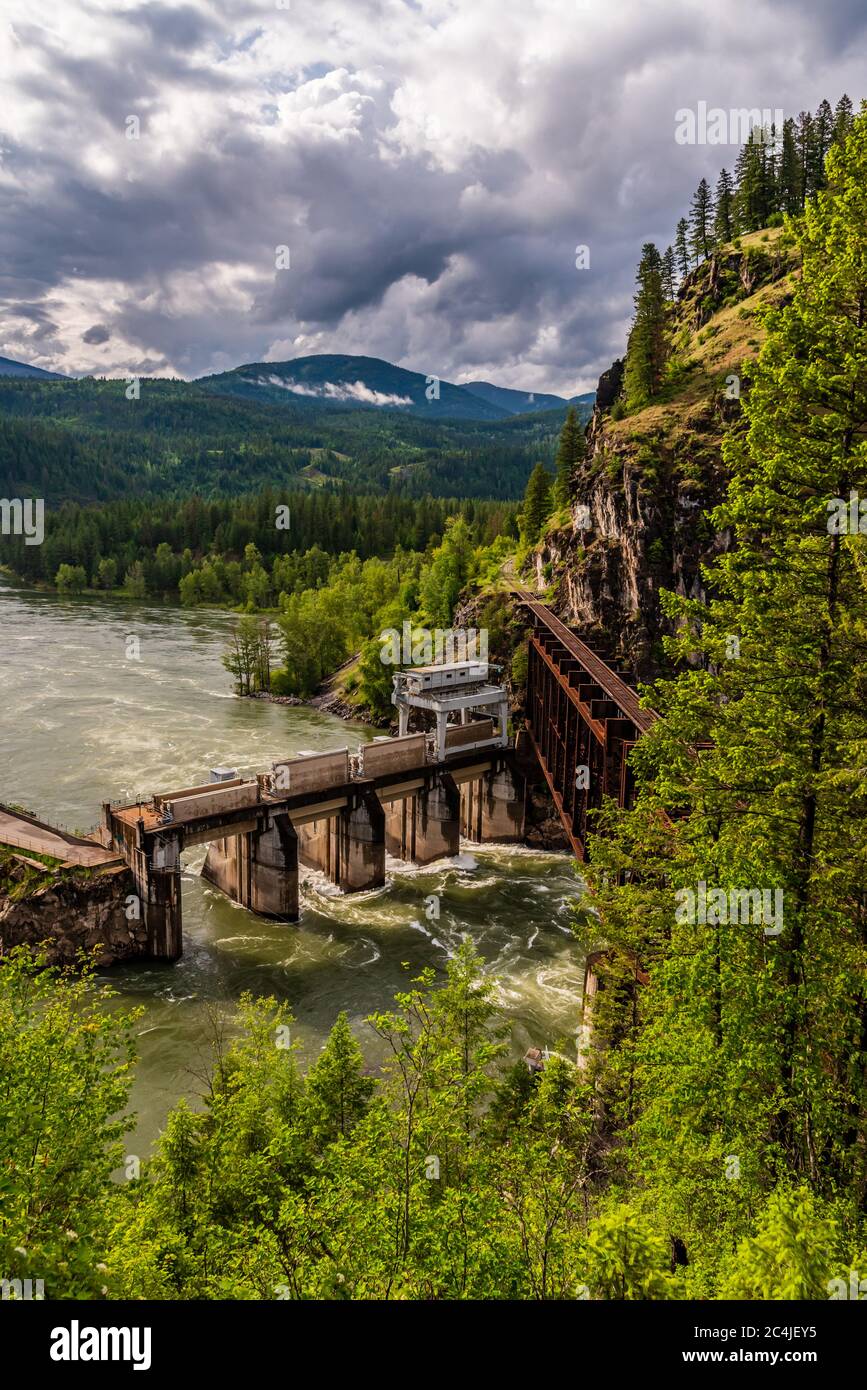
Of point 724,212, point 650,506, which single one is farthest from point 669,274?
point 650,506

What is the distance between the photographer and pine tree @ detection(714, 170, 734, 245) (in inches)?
4577

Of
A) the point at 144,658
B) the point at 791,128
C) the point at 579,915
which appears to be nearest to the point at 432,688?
the point at 579,915

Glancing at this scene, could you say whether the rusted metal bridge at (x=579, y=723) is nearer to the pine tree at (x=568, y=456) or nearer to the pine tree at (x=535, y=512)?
the pine tree at (x=568, y=456)

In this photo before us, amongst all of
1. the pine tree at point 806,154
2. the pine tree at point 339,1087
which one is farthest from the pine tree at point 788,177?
the pine tree at point 339,1087

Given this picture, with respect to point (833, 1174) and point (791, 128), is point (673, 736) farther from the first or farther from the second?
point (791, 128)

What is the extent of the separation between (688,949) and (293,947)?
2931cm

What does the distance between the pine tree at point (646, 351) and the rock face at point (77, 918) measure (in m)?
66.7

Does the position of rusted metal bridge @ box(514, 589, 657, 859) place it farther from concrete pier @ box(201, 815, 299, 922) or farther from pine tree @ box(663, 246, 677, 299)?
pine tree @ box(663, 246, 677, 299)

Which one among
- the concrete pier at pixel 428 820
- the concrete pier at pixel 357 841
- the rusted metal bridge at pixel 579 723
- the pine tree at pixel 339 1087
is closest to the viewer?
the pine tree at pixel 339 1087

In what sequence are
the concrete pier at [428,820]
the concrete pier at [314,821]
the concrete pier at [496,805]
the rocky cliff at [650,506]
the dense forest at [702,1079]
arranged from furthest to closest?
1. the rocky cliff at [650,506]
2. the concrete pier at [496,805]
3. the concrete pier at [428,820]
4. the concrete pier at [314,821]
5. the dense forest at [702,1079]

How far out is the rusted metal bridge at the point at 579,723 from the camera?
31.3 m

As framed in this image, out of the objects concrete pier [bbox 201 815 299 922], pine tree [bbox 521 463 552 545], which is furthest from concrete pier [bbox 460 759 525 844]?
pine tree [bbox 521 463 552 545]

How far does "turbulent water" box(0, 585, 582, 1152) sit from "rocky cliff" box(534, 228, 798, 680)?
2127 centimetres

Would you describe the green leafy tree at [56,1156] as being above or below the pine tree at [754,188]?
below
